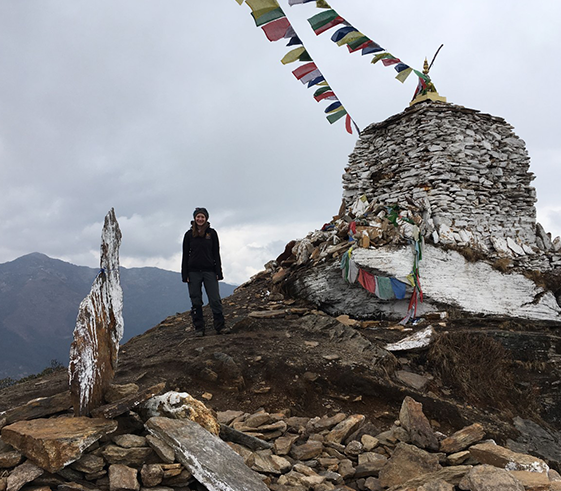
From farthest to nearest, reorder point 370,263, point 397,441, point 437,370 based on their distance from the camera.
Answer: point 370,263 < point 437,370 < point 397,441

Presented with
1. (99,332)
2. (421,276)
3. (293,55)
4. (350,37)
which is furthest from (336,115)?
(99,332)

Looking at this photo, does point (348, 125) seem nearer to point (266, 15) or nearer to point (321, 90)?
point (321, 90)

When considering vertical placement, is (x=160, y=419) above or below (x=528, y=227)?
below

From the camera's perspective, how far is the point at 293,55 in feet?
28.2

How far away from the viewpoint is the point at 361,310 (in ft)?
28.1

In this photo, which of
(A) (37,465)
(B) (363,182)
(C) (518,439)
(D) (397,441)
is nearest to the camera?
(A) (37,465)

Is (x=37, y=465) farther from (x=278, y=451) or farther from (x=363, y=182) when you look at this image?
(x=363, y=182)

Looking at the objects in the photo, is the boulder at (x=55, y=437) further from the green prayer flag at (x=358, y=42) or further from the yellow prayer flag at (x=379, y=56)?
the yellow prayer flag at (x=379, y=56)

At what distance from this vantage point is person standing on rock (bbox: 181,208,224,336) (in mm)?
6590

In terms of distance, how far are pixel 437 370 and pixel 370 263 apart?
2.87 meters

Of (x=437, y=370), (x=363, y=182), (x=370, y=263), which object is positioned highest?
(x=363, y=182)

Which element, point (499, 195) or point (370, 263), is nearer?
point (370, 263)

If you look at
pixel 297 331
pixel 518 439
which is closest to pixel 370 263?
pixel 297 331

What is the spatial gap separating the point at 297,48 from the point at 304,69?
0.84 m
